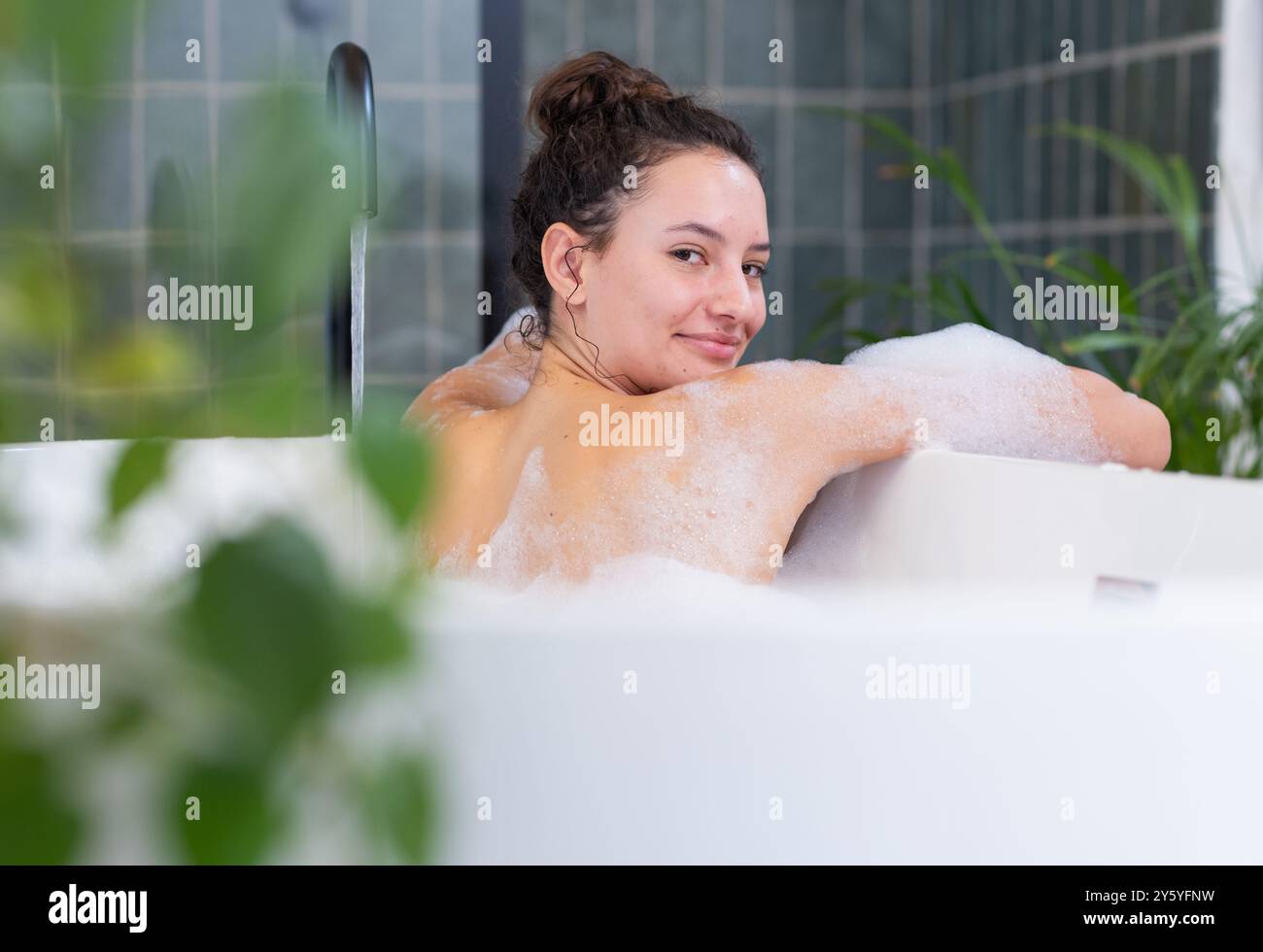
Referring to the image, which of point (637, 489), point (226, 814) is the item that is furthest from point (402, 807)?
point (637, 489)

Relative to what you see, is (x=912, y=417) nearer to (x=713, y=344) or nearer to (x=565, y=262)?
(x=713, y=344)

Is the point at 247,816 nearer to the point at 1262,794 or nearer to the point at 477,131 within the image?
the point at 1262,794

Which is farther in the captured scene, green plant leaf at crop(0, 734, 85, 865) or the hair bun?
the hair bun

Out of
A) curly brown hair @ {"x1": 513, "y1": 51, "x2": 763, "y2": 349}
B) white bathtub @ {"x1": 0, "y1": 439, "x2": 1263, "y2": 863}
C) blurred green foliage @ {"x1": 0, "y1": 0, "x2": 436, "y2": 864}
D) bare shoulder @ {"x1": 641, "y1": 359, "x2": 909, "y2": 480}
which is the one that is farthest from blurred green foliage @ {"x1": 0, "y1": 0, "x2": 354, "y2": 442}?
curly brown hair @ {"x1": 513, "y1": 51, "x2": 763, "y2": 349}

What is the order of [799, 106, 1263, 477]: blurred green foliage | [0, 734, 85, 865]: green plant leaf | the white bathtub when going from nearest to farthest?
[0, 734, 85, 865]: green plant leaf → the white bathtub → [799, 106, 1263, 477]: blurred green foliage

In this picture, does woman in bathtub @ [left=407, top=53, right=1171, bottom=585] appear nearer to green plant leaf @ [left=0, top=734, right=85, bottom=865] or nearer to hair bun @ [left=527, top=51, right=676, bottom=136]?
hair bun @ [left=527, top=51, right=676, bottom=136]

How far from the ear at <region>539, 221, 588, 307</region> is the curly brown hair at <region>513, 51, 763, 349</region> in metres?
0.01

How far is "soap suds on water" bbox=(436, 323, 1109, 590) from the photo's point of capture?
1343 mm

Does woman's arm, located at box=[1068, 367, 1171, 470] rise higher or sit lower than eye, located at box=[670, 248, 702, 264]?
lower

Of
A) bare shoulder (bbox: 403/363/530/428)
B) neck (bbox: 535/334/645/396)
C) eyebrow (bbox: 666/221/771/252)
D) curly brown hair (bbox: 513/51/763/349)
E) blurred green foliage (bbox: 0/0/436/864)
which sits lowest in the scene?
bare shoulder (bbox: 403/363/530/428)

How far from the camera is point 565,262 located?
1.49 m

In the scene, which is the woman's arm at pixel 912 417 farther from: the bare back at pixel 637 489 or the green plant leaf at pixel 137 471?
the green plant leaf at pixel 137 471

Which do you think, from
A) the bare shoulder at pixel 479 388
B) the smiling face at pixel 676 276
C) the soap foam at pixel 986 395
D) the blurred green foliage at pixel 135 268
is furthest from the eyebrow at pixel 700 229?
the blurred green foliage at pixel 135 268
